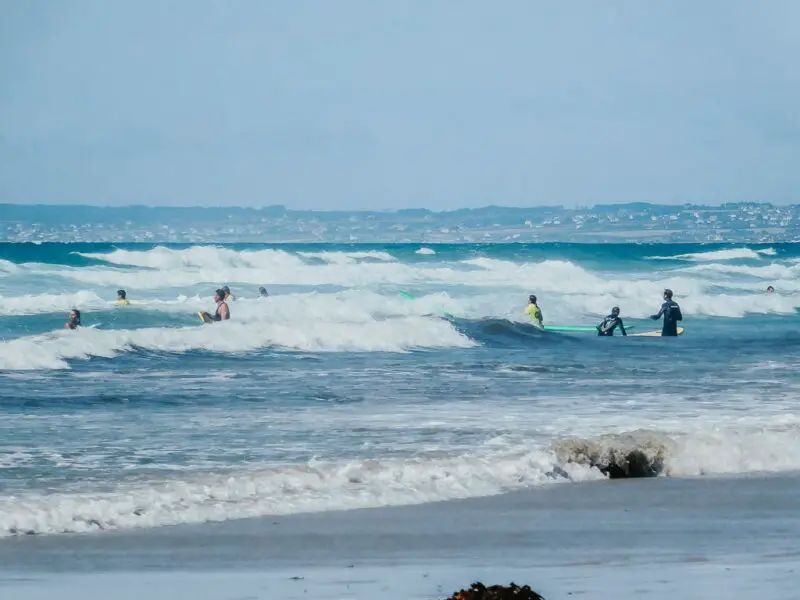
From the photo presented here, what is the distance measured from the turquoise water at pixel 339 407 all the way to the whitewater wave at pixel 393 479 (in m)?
0.02

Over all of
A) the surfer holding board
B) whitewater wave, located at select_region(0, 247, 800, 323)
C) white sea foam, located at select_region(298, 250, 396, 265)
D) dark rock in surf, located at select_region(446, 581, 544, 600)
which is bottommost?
whitewater wave, located at select_region(0, 247, 800, 323)


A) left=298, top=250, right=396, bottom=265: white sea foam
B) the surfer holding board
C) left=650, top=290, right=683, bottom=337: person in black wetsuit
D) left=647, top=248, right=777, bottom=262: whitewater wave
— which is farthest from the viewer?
left=647, top=248, right=777, bottom=262: whitewater wave

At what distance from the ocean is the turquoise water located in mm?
40

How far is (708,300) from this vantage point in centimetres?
4553

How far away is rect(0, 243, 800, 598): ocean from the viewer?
7.79 meters

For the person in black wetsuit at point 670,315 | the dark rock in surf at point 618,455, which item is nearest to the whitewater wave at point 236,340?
the person in black wetsuit at point 670,315

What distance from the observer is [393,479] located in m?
10.0

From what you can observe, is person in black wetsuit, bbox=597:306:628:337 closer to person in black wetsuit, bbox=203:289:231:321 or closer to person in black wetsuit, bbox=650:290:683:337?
person in black wetsuit, bbox=650:290:683:337

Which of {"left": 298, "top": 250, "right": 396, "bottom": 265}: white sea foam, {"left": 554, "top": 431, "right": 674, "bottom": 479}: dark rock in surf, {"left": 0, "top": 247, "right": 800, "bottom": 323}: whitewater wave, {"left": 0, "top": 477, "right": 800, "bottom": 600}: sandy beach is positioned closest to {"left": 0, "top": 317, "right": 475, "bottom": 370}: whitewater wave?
{"left": 0, "top": 247, "right": 800, "bottom": 323}: whitewater wave

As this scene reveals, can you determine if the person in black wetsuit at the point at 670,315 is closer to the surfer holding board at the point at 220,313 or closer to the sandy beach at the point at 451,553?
the surfer holding board at the point at 220,313

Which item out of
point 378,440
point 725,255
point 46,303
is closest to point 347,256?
point 725,255

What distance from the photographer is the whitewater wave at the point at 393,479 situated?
28.1ft

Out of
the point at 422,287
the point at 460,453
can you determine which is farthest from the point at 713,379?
the point at 422,287

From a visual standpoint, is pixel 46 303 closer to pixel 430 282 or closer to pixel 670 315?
pixel 670 315
